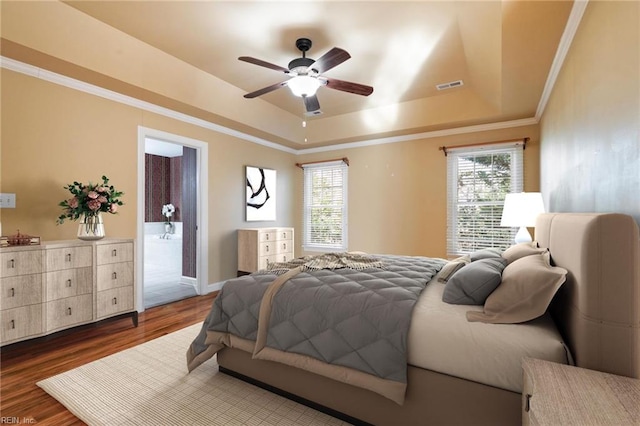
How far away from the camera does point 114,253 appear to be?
10.3 ft

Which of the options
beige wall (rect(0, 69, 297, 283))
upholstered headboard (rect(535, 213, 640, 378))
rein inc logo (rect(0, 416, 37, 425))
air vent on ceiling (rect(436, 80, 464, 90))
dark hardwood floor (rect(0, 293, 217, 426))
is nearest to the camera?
upholstered headboard (rect(535, 213, 640, 378))

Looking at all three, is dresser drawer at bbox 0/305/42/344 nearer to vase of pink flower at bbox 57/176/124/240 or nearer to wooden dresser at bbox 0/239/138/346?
wooden dresser at bbox 0/239/138/346

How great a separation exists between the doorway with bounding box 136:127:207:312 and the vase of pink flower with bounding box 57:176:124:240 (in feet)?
2.22

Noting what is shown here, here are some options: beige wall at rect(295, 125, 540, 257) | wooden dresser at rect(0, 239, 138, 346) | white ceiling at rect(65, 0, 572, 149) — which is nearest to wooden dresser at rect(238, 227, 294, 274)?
beige wall at rect(295, 125, 540, 257)

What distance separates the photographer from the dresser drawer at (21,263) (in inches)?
96.4

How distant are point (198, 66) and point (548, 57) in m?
3.70

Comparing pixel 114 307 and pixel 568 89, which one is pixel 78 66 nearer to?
pixel 114 307

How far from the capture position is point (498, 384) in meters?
1.37

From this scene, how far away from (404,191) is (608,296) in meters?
4.07

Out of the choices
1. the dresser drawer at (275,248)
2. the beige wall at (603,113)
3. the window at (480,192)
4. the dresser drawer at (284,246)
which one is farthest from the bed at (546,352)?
the dresser drawer at (284,246)

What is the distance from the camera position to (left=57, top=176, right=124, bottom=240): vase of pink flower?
9.71 ft

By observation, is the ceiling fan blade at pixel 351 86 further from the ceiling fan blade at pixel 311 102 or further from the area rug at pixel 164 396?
the area rug at pixel 164 396

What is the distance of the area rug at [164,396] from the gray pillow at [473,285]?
100cm

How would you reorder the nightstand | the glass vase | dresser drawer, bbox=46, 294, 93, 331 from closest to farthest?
the nightstand → dresser drawer, bbox=46, 294, 93, 331 → the glass vase
